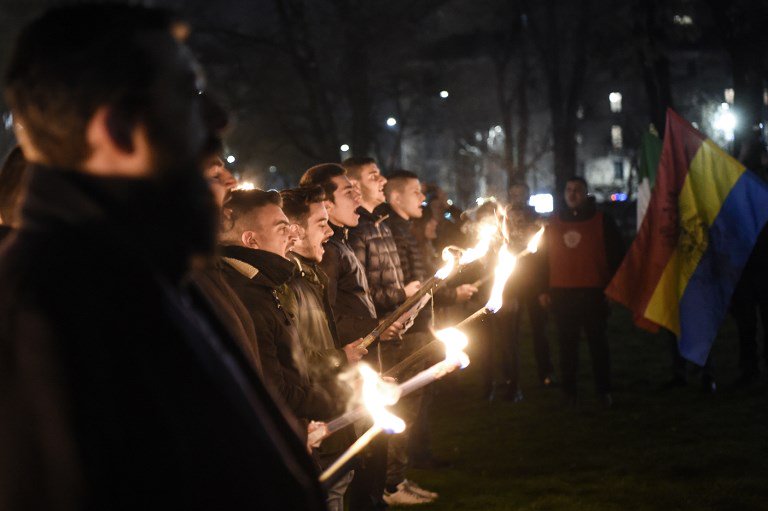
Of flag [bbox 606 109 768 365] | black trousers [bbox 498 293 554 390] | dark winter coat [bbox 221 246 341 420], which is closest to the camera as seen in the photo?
dark winter coat [bbox 221 246 341 420]

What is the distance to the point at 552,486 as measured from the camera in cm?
695

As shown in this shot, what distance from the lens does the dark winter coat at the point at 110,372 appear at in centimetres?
144

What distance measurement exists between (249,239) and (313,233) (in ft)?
2.85

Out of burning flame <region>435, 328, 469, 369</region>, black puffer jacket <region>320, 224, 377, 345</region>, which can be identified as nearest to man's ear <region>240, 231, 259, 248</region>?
burning flame <region>435, 328, 469, 369</region>

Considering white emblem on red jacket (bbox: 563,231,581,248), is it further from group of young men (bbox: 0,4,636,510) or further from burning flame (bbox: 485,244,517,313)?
group of young men (bbox: 0,4,636,510)

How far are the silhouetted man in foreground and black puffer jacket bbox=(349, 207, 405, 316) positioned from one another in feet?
17.0

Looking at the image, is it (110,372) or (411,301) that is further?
(411,301)

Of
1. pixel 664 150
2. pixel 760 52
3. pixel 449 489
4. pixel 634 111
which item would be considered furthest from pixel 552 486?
pixel 634 111

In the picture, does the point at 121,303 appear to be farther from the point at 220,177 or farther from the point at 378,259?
the point at 378,259

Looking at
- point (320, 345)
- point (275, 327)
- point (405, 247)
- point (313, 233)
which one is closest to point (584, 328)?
point (405, 247)

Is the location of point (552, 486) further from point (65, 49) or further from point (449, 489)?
point (65, 49)

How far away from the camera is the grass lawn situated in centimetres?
664

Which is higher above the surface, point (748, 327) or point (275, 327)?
point (275, 327)

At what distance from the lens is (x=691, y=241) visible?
31.7ft
